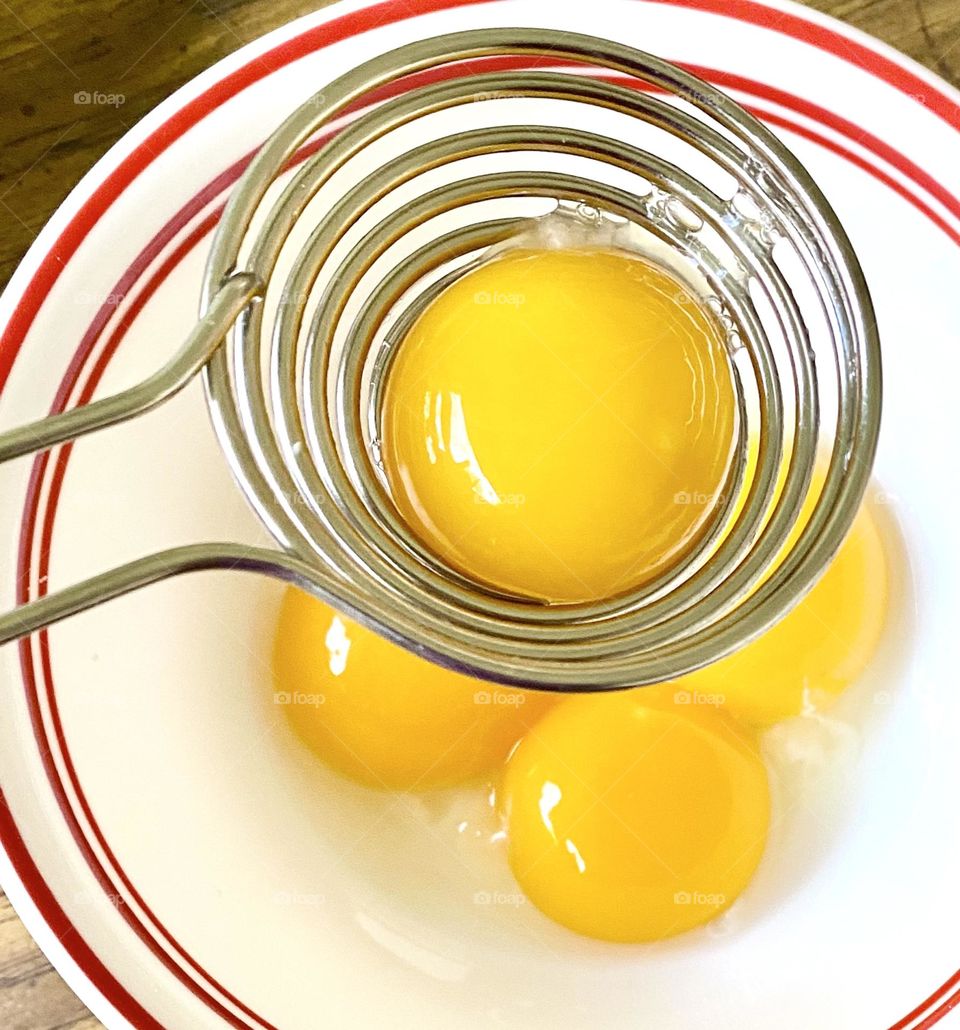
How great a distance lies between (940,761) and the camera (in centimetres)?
62

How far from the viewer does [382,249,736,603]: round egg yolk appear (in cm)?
49

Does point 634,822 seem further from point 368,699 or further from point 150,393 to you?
point 150,393

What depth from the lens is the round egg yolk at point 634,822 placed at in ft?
2.07

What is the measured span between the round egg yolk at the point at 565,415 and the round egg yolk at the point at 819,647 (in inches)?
5.5

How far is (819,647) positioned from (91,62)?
56cm

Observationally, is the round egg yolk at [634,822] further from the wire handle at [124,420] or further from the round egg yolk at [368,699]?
the wire handle at [124,420]

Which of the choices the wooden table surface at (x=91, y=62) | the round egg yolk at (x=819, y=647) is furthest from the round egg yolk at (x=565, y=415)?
the wooden table surface at (x=91, y=62)

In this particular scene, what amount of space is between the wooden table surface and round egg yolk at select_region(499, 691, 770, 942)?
432mm

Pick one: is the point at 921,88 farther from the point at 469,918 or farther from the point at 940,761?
the point at 469,918

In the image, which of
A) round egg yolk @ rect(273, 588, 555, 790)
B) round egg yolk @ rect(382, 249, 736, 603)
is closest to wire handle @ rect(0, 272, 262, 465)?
round egg yolk @ rect(382, 249, 736, 603)

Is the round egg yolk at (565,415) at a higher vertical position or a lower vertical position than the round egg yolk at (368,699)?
higher

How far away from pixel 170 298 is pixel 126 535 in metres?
0.12

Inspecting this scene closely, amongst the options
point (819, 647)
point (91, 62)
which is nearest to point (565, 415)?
point (819, 647)

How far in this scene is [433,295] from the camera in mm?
575
